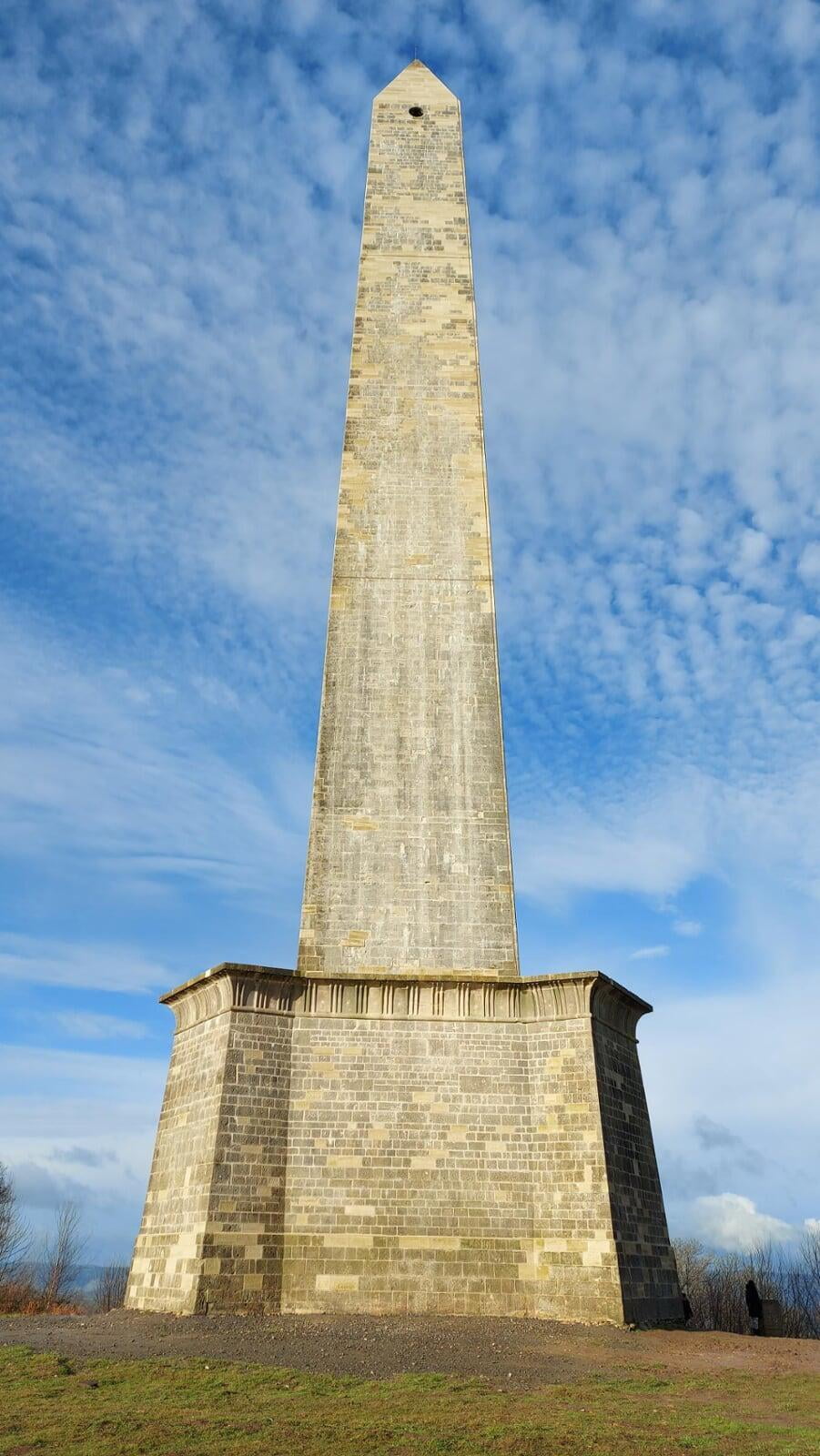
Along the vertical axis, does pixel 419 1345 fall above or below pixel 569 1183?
below

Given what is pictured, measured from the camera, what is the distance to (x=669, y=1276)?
15906mm

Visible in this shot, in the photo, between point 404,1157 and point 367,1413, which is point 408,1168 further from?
point 367,1413

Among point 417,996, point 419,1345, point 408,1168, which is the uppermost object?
point 417,996

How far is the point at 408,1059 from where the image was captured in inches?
615

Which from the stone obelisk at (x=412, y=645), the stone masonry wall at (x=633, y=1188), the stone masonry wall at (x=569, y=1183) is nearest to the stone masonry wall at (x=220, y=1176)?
the stone obelisk at (x=412, y=645)

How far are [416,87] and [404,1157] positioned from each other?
25.1 m

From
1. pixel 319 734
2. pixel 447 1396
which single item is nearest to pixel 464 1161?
pixel 447 1396

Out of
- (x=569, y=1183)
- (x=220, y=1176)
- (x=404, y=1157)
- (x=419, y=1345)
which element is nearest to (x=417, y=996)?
(x=404, y=1157)

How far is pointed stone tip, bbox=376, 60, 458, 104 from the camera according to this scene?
84.0 feet

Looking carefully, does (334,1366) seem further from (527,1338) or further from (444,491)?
(444,491)

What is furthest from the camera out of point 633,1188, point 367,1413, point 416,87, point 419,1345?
point 416,87

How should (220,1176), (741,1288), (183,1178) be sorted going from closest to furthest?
(220,1176), (183,1178), (741,1288)

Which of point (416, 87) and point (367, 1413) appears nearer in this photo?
point (367, 1413)

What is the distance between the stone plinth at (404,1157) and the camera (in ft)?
46.0
